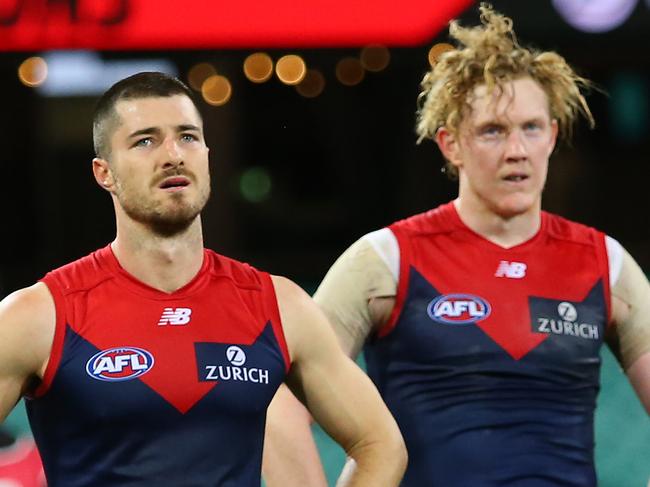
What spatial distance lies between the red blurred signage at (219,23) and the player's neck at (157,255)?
3.27 metres

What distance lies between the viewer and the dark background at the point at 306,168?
35.3 feet

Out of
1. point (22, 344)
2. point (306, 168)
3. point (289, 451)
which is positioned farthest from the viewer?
point (306, 168)

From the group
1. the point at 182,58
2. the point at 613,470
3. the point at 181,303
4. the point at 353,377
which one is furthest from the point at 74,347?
the point at 182,58

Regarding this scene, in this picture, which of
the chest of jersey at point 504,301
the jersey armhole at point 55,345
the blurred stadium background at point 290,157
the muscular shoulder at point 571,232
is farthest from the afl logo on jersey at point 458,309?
the blurred stadium background at point 290,157

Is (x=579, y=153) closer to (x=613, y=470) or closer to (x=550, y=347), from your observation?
(x=613, y=470)

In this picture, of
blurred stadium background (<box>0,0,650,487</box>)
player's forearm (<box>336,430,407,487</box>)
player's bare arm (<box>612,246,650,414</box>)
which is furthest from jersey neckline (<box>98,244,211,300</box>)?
blurred stadium background (<box>0,0,650,487</box>)

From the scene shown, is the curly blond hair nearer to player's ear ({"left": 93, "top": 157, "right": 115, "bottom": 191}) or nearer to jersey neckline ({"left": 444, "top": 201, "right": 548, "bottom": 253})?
jersey neckline ({"left": 444, "top": 201, "right": 548, "bottom": 253})

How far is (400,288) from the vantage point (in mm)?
4484

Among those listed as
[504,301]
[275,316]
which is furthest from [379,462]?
[504,301]

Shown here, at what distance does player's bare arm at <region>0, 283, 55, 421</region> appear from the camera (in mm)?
3547

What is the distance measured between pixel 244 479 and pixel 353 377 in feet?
1.14

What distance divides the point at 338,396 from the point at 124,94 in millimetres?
792

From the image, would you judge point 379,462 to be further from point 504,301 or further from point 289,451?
point 504,301

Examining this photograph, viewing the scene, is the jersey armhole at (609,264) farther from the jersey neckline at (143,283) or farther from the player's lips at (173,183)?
the player's lips at (173,183)
